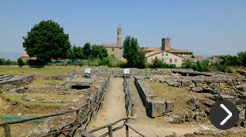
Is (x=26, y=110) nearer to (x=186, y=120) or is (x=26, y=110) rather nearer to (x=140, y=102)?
(x=140, y=102)

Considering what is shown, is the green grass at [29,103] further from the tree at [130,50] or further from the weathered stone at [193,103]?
the tree at [130,50]

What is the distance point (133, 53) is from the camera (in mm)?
41156

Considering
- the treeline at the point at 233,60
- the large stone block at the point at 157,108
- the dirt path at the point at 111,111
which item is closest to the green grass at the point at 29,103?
the dirt path at the point at 111,111

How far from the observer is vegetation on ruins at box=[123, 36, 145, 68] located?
132 ft

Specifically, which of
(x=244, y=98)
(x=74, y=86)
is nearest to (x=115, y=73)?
(x=74, y=86)

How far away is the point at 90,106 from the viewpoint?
10.1 metres

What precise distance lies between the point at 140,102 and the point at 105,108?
9.51 ft

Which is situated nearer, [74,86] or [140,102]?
[140,102]

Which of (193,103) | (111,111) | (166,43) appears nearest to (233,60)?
(166,43)

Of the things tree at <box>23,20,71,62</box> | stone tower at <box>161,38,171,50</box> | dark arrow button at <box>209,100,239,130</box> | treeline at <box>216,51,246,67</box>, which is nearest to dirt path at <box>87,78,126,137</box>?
dark arrow button at <box>209,100,239,130</box>

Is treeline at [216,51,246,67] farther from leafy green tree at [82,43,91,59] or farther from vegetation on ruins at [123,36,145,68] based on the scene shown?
leafy green tree at [82,43,91,59]

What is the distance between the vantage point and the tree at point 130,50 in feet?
134

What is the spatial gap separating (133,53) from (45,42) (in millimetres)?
20255

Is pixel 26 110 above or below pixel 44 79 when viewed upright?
below
